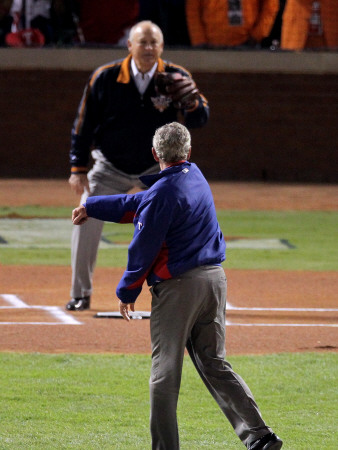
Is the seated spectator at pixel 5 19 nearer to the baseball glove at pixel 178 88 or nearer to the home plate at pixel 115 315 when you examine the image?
the baseball glove at pixel 178 88

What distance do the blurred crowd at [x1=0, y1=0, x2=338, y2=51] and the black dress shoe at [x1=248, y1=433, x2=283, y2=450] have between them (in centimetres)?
1509

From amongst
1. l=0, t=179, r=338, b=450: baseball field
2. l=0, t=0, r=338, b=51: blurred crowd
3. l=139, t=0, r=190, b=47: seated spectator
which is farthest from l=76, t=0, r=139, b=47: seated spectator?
l=0, t=179, r=338, b=450: baseball field

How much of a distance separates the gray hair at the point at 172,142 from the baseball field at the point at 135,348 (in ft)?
5.04

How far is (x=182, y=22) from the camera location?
66.1 ft

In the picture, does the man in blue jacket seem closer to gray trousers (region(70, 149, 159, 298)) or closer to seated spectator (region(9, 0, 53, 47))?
gray trousers (region(70, 149, 159, 298))

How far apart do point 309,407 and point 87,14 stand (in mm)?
14876

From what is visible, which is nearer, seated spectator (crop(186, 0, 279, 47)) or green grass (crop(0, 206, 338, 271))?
green grass (crop(0, 206, 338, 271))

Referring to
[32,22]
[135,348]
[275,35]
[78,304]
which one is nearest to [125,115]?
[78,304]

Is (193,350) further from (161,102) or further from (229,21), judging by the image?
(229,21)

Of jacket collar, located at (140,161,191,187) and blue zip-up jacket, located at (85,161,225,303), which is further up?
jacket collar, located at (140,161,191,187)

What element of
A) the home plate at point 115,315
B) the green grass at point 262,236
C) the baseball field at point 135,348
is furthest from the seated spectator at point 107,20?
the home plate at point 115,315

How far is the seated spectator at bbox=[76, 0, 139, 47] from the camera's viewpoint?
19672 mm

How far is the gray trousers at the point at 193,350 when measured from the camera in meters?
4.77

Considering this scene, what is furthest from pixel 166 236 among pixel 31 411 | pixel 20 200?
pixel 20 200
